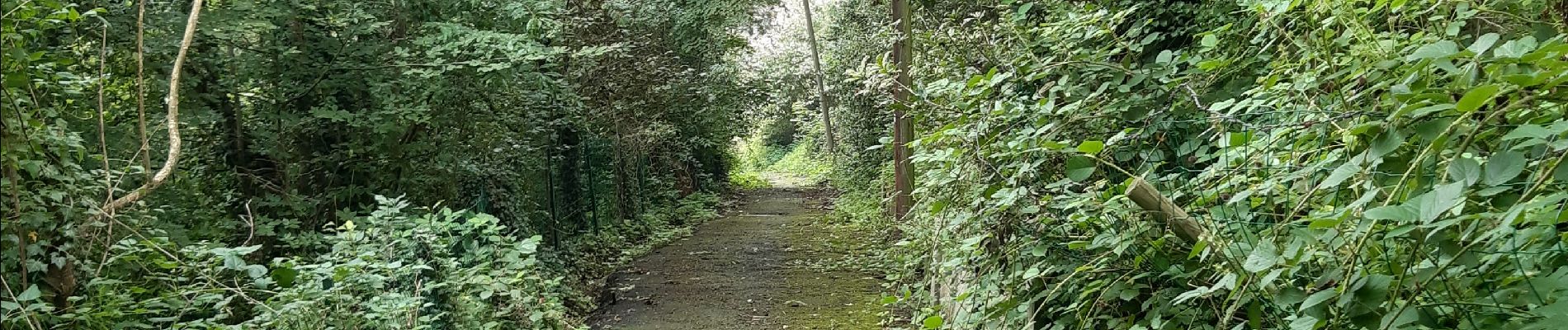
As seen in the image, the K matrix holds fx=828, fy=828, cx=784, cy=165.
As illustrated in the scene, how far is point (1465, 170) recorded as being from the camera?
1.27m

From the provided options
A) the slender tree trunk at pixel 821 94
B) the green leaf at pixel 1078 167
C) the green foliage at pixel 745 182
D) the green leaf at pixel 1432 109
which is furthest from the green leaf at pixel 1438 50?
the green foliage at pixel 745 182

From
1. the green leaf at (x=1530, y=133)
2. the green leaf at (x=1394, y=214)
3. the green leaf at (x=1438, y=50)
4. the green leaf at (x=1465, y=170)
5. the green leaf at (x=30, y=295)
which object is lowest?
the green leaf at (x=30, y=295)

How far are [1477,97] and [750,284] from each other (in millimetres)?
6859

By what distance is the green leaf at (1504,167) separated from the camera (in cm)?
121

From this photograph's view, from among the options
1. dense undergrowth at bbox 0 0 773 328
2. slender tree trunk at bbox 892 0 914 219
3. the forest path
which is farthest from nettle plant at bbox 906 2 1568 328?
slender tree trunk at bbox 892 0 914 219

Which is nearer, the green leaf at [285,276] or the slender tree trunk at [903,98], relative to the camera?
the green leaf at [285,276]

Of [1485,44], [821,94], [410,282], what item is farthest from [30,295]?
[821,94]

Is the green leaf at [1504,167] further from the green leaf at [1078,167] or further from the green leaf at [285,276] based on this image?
the green leaf at [285,276]

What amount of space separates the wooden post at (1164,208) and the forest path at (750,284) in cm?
405

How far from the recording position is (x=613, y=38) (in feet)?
34.6

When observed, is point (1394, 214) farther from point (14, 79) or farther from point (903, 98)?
point (903, 98)

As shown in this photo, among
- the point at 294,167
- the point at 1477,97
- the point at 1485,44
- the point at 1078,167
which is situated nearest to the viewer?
the point at 1477,97

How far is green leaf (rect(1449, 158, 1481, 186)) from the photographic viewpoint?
4.08 ft

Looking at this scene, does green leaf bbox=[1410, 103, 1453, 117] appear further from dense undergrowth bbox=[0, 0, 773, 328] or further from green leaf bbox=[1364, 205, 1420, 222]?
dense undergrowth bbox=[0, 0, 773, 328]
